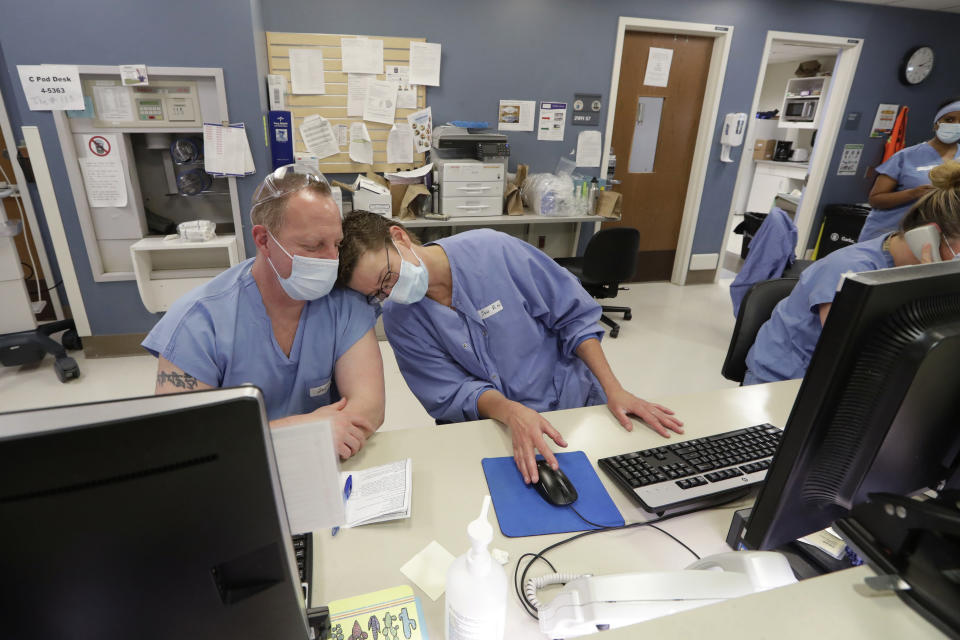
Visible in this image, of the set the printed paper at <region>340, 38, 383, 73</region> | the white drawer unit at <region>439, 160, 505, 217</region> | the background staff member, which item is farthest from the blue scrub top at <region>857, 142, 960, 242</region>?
the printed paper at <region>340, 38, 383, 73</region>

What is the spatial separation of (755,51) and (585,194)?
2.00 m

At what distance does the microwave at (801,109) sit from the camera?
659 cm

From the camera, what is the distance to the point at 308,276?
116cm

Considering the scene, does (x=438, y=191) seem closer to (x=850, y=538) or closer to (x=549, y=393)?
(x=549, y=393)

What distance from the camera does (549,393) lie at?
1.55 m

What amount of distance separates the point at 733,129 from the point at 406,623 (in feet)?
15.4

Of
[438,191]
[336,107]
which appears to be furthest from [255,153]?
[438,191]

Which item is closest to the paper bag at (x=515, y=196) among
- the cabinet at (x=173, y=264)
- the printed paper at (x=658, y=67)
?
the printed paper at (x=658, y=67)

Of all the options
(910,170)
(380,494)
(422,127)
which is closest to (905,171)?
(910,170)

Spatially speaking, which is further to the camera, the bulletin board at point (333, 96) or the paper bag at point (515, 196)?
the paper bag at point (515, 196)

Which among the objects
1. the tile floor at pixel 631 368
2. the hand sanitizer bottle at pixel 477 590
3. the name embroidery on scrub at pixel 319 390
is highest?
→ the hand sanitizer bottle at pixel 477 590

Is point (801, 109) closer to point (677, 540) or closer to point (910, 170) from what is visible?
point (910, 170)

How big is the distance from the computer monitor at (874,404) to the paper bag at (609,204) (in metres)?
3.38

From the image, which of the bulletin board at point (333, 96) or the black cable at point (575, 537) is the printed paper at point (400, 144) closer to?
the bulletin board at point (333, 96)
